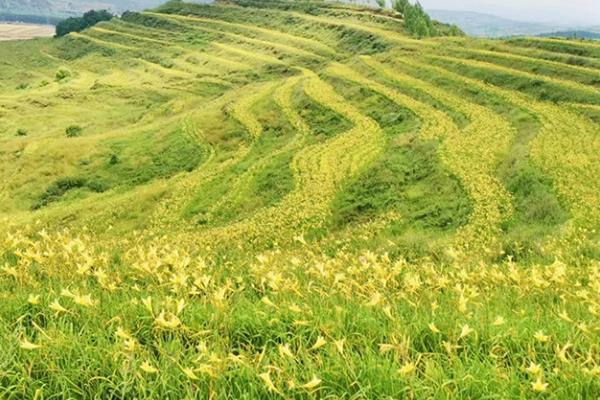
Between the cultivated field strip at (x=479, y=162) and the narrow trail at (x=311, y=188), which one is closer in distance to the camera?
the cultivated field strip at (x=479, y=162)

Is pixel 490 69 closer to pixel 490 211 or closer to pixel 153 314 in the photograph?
pixel 490 211

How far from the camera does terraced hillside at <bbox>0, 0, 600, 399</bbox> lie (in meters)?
4.52

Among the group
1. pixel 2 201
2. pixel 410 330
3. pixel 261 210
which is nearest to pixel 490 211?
pixel 261 210

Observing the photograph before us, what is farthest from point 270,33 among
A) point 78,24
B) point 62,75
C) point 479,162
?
point 78,24

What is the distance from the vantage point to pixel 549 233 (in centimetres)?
1983

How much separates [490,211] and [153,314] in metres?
22.2

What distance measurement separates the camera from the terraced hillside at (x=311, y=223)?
4.52 metres

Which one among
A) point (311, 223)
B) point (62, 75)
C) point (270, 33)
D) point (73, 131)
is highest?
point (270, 33)

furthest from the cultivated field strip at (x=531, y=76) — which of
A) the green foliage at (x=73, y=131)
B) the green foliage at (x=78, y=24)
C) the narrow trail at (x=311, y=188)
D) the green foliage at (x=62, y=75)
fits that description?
the green foliage at (x=78, y=24)

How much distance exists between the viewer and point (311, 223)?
2827 centimetres

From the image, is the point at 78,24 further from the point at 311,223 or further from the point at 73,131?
the point at 311,223

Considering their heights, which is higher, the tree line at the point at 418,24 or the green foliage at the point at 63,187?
the tree line at the point at 418,24

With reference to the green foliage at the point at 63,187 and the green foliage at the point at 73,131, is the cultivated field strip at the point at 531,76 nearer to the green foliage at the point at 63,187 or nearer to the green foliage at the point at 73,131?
the green foliage at the point at 63,187

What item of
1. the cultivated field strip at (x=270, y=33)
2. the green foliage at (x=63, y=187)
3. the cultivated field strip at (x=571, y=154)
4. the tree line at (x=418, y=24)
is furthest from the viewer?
the cultivated field strip at (x=270, y=33)
